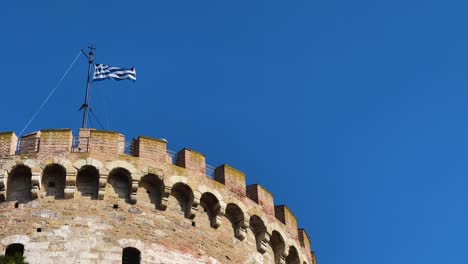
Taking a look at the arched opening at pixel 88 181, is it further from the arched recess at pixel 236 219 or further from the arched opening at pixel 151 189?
the arched recess at pixel 236 219

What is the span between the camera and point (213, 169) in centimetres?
2789

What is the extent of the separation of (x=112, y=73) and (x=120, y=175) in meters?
6.33

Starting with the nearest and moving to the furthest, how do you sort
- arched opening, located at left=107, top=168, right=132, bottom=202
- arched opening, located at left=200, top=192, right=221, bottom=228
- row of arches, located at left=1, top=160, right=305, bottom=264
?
row of arches, located at left=1, top=160, right=305, bottom=264
arched opening, located at left=107, top=168, right=132, bottom=202
arched opening, located at left=200, top=192, right=221, bottom=228

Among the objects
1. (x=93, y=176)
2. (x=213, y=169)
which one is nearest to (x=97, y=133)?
(x=93, y=176)

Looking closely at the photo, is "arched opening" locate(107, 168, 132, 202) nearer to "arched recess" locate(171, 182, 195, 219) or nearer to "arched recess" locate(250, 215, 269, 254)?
"arched recess" locate(171, 182, 195, 219)

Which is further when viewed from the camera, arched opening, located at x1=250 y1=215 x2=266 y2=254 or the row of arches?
arched opening, located at x1=250 y1=215 x2=266 y2=254

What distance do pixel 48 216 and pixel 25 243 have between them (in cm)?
92

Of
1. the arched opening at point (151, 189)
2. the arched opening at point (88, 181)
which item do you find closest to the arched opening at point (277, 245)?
the arched opening at point (151, 189)

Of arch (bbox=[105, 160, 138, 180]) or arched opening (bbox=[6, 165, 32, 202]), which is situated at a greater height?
arch (bbox=[105, 160, 138, 180])

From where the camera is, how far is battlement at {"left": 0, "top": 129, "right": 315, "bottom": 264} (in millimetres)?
25500

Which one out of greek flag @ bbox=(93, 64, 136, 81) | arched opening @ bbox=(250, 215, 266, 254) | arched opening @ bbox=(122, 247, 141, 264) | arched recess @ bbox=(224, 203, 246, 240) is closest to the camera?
arched opening @ bbox=(122, 247, 141, 264)

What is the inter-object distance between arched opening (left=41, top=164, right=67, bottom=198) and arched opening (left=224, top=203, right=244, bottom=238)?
4.47 metres

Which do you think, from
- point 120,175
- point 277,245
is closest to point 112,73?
point 120,175

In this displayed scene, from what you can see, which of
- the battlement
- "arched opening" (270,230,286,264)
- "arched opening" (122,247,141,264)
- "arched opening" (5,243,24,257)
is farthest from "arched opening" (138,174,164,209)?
"arched opening" (270,230,286,264)
